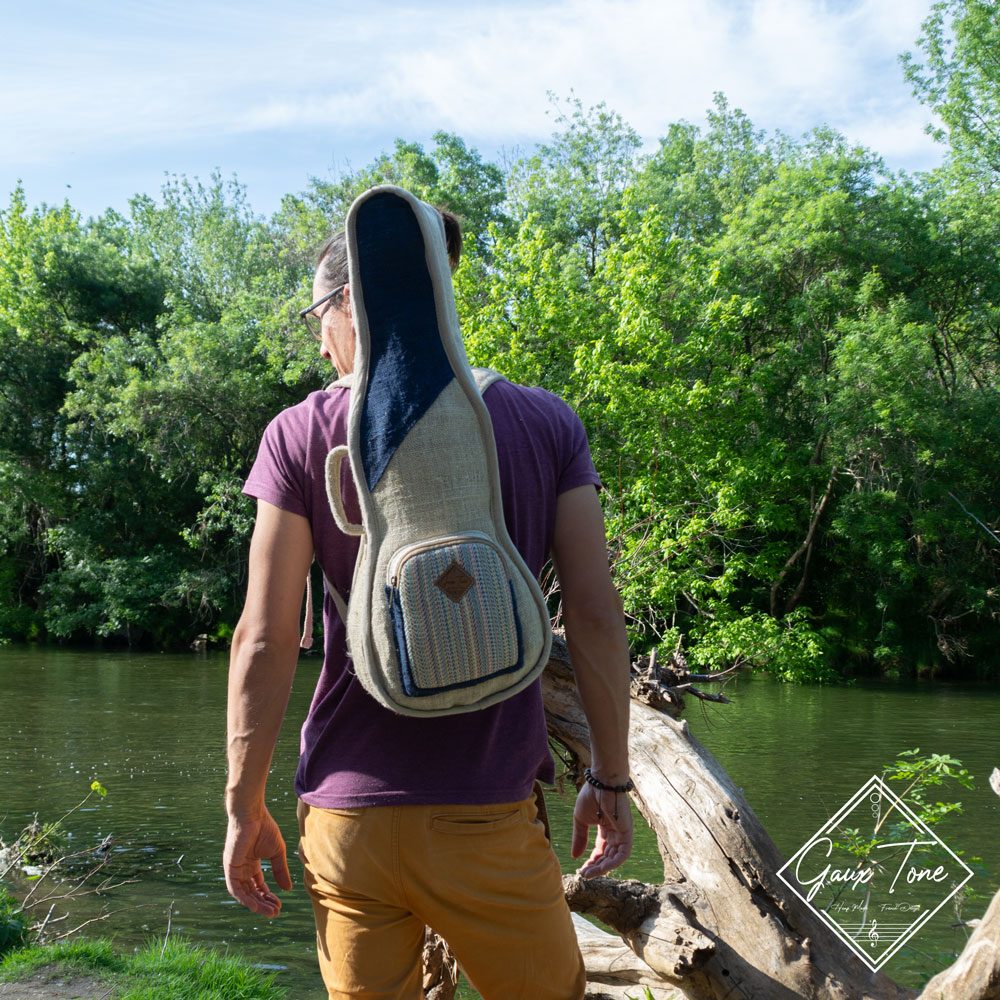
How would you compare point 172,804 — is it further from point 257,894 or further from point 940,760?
point 257,894

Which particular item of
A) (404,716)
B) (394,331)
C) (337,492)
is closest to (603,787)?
(404,716)

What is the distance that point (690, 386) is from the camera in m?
26.2

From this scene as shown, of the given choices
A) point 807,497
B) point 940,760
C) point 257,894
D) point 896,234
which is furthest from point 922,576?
point 257,894

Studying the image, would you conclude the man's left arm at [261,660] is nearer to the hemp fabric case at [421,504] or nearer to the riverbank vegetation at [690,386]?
the hemp fabric case at [421,504]

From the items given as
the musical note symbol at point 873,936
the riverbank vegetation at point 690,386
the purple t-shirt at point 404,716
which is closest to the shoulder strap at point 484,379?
the purple t-shirt at point 404,716

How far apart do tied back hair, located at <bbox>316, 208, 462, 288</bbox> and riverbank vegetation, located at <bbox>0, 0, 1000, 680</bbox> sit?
18.9 meters

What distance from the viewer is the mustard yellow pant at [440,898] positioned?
72.7 inches

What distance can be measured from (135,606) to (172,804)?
71.5ft

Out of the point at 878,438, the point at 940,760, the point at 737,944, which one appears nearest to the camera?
the point at 737,944

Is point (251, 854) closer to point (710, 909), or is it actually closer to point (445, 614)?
point (445, 614)

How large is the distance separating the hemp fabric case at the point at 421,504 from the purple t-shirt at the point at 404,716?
0.07 metres

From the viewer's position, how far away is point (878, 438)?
24656 mm

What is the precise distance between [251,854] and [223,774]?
11.0 metres

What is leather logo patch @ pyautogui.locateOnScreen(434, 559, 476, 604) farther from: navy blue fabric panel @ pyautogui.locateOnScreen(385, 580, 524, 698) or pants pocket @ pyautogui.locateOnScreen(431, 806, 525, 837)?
pants pocket @ pyautogui.locateOnScreen(431, 806, 525, 837)
